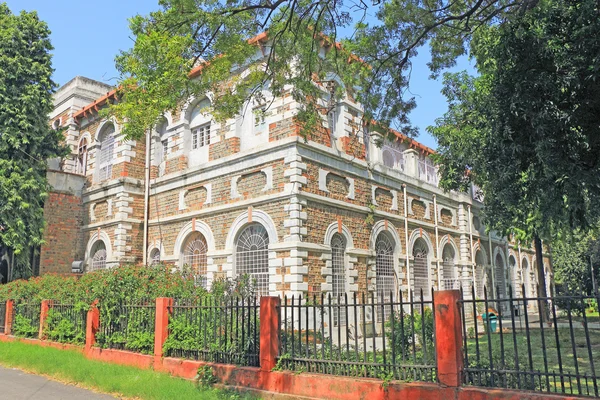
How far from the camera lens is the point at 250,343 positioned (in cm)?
823

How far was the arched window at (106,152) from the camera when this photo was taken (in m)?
21.9

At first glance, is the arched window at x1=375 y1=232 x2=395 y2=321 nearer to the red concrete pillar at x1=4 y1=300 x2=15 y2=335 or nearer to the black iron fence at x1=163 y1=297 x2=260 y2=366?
the black iron fence at x1=163 y1=297 x2=260 y2=366

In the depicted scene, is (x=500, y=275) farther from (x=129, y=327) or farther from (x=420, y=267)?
(x=129, y=327)

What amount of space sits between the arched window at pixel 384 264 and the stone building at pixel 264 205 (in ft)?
0.15

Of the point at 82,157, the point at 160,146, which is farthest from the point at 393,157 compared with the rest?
the point at 82,157

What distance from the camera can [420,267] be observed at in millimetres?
20734

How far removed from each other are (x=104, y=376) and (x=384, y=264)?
11.7 metres

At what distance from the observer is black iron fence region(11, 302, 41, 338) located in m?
13.8

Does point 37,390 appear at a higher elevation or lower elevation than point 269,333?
lower

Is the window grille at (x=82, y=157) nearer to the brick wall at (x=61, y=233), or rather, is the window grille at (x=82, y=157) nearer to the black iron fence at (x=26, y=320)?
the brick wall at (x=61, y=233)

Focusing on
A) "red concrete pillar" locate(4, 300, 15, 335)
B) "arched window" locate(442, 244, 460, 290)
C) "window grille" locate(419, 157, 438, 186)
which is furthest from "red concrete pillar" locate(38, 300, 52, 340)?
"arched window" locate(442, 244, 460, 290)

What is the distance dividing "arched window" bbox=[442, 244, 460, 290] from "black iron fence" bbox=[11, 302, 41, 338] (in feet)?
54.8

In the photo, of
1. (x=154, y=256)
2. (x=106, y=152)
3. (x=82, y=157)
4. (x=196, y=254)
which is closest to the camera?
(x=196, y=254)

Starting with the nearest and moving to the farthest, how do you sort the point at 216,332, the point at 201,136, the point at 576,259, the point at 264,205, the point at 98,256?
the point at 216,332, the point at 264,205, the point at 201,136, the point at 98,256, the point at 576,259
